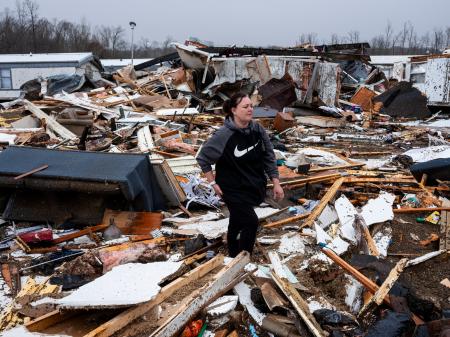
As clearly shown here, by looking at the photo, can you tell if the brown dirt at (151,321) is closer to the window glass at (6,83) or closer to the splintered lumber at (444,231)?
the splintered lumber at (444,231)

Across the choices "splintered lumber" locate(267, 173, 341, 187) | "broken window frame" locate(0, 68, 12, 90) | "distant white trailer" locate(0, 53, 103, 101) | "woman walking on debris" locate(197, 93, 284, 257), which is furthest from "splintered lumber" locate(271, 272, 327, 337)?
"broken window frame" locate(0, 68, 12, 90)

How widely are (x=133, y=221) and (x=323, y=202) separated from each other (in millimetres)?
2553

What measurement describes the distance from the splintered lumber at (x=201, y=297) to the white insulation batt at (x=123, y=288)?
23 cm

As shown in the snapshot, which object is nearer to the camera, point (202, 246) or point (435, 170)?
point (202, 246)

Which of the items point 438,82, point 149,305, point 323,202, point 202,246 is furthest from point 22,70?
point 149,305

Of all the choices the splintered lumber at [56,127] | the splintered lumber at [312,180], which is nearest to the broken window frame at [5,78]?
the splintered lumber at [56,127]

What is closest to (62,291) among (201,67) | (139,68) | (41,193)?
(41,193)

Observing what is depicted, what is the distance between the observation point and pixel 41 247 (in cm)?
467

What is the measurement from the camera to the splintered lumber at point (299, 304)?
3.08 metres

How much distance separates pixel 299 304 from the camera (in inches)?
132

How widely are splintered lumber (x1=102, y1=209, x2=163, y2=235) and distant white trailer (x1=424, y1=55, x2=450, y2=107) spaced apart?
1491 cm

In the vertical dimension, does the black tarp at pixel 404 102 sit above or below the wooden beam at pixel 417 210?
above

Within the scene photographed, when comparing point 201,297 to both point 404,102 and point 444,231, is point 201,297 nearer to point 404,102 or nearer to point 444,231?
point 444,231

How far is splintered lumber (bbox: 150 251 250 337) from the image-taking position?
110 inches
